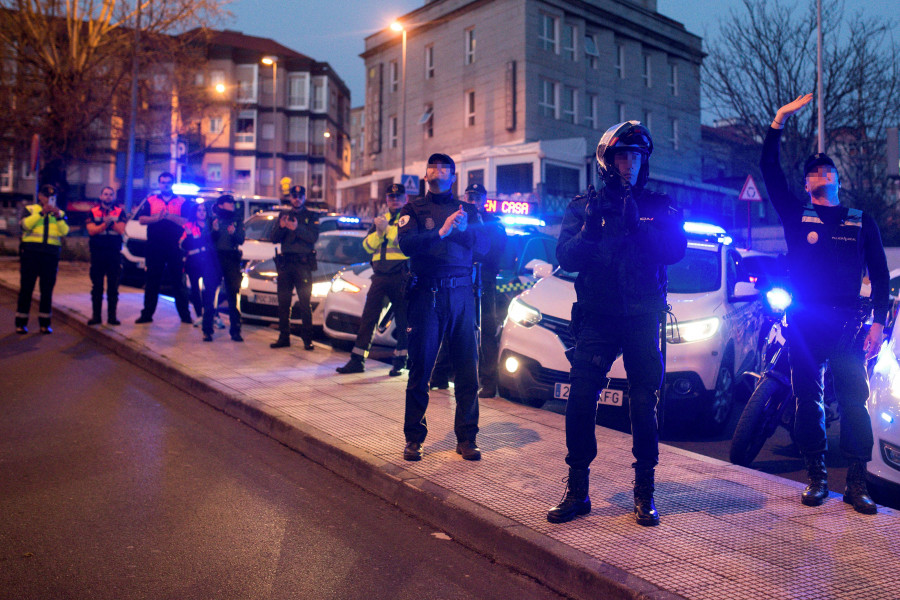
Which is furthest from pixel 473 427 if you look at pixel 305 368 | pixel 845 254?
pixel 305 368

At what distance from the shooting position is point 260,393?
716 centimetres

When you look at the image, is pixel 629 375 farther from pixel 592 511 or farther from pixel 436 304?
pixel 436 304

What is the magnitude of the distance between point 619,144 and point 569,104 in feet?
110

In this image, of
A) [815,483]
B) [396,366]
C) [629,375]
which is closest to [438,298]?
[629,375]

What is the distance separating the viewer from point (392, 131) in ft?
140

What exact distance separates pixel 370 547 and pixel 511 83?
31953 mm

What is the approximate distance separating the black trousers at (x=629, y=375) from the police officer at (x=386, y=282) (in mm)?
4180

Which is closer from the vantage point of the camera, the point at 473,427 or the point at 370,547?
the point at 370,547

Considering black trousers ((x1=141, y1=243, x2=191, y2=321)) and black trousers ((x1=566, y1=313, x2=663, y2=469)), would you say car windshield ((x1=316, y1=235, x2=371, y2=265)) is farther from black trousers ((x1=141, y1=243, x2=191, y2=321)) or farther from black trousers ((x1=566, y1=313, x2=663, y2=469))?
black trousers ((x1=566, y1=313, x2=663, y2=469))

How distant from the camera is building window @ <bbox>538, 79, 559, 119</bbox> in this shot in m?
34.9

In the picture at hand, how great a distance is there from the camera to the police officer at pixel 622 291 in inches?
161

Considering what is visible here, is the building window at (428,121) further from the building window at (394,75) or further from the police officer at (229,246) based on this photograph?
the police officer at (229,246)

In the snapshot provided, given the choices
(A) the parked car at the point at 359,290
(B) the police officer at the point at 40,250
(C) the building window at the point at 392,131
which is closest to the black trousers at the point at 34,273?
(B) the police officer at the point at 40,250

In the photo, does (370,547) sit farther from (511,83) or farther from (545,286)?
(511,83)
